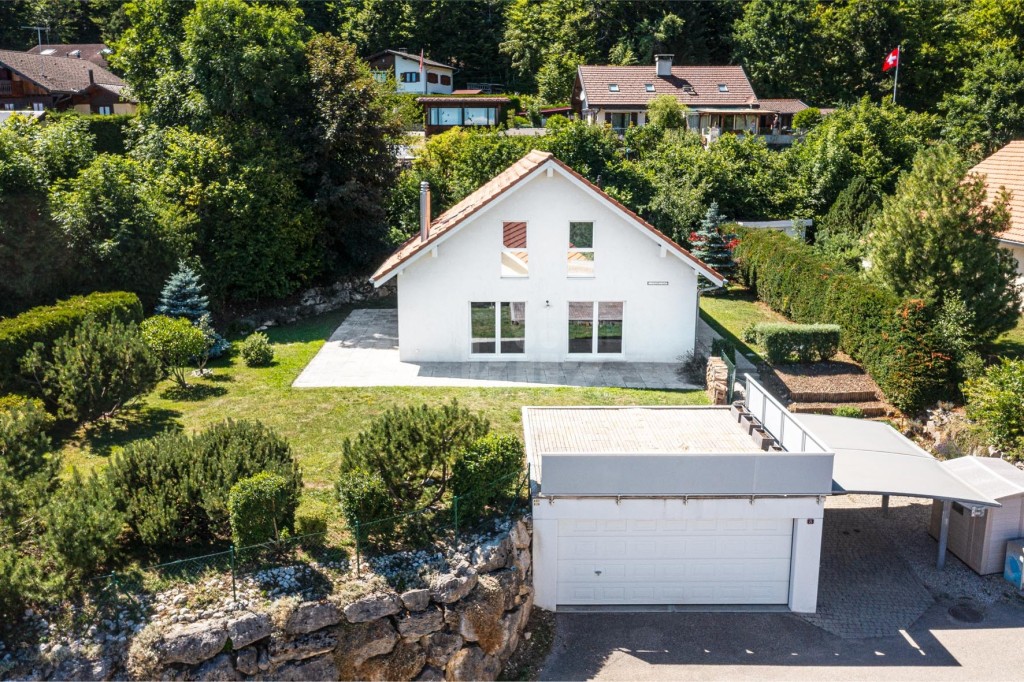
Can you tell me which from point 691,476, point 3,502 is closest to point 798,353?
point 691,476

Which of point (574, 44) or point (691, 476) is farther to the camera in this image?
point (574, 44)

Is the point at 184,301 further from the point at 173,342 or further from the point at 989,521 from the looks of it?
the point at 989,521

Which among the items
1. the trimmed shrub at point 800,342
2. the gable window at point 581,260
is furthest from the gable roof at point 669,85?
the trimmed shrub at point 800,342

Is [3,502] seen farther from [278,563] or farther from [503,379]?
[503,379]

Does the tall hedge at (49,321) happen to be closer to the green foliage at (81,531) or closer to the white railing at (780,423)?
the green foliage at (81,531)

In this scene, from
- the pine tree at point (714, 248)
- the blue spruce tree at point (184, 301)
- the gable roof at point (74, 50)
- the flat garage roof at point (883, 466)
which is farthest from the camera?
the gable roof at point (74, 50)

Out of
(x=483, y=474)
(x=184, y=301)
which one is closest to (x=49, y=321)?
(x=184, y=301)
